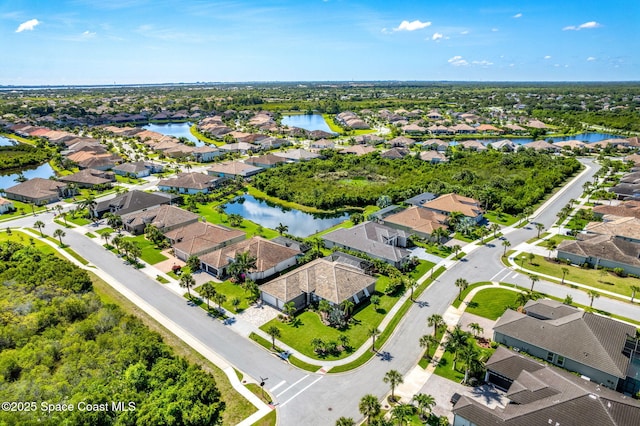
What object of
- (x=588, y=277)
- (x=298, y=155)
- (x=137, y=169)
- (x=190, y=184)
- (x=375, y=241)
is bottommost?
(x=588, y=277)

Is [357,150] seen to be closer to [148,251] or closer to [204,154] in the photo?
[204,154]

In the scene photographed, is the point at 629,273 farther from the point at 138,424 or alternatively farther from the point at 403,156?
the point at 403,156

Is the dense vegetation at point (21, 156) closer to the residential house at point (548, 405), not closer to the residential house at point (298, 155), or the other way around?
the residential house at point (298, 155)

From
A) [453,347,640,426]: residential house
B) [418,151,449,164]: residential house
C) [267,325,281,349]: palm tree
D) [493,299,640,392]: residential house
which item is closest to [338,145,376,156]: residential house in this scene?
[418,151,449,164]: residential house

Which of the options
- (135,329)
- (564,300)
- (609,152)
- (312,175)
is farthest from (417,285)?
(609,152)

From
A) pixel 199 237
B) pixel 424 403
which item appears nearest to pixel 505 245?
pixel 424 403

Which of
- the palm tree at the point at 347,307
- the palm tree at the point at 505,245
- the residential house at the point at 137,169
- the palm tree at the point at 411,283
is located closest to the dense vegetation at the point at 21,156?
the residential house at the point at 137,169
